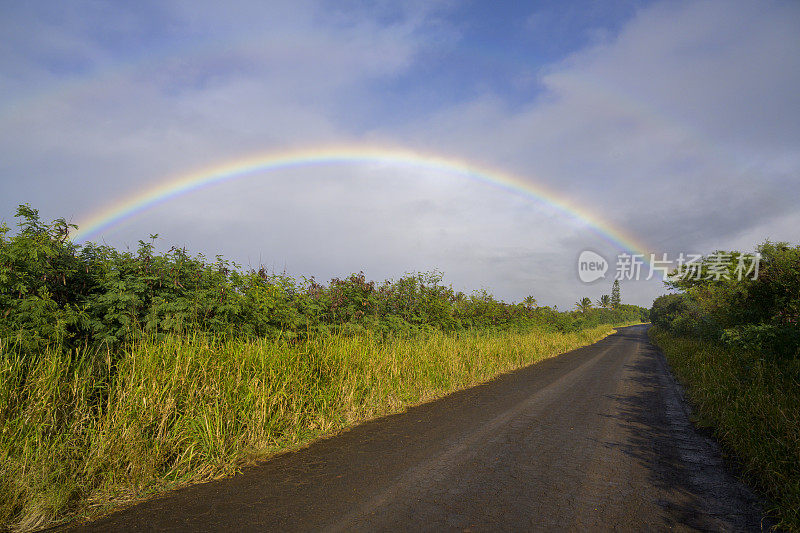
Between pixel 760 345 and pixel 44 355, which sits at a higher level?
pixel 760 345

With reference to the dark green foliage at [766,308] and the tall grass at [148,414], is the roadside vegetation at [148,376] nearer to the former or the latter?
the tall grass at [148,414]

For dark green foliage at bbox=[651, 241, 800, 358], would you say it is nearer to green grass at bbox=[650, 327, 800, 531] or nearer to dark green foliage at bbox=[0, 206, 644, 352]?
green grass at bbox=[650, 327, 800, 531]

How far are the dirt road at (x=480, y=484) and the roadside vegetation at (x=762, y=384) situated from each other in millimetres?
321

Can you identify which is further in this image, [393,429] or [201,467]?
[393,429]

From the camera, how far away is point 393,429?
6477 millimetres

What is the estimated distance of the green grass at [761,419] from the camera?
4012 mm

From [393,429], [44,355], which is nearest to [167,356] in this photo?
[44,355]

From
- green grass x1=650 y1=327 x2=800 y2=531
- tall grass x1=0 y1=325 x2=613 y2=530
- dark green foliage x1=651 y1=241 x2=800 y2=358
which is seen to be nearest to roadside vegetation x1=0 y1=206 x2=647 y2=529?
tall grass x1=0 y1=325 x2=613 y2=530

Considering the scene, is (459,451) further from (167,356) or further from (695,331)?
(695,331)

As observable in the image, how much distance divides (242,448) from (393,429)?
2.48m

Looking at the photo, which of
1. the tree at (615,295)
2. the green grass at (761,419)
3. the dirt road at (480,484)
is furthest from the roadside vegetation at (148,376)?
the tree at (615,295)

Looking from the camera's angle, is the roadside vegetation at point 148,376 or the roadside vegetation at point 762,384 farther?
the roadside vegetation at point 762,384

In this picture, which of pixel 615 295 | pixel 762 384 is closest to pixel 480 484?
pixel 762 384

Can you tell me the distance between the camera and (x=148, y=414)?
4.34 m
